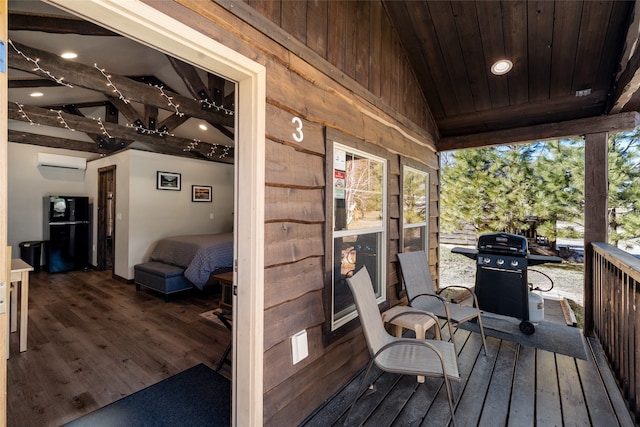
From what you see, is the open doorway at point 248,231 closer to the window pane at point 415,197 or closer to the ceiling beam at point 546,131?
the window pane at point 415,197

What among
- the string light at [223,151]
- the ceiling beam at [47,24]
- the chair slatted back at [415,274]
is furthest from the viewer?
the string light at [223,151]

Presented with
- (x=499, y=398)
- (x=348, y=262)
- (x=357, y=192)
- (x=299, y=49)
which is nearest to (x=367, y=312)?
(x=348, y=262)

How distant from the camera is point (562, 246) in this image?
19.1 ft

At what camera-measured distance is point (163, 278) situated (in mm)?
4234

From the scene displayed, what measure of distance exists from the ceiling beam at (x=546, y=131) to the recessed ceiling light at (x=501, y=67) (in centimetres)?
82

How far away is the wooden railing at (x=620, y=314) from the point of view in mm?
1783

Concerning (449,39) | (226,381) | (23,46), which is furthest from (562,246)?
(23,46)

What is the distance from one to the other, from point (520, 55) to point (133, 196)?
585cm

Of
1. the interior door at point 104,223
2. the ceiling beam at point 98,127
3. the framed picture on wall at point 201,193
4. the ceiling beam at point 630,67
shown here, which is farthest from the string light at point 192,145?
the ceiling beam at point 630,67

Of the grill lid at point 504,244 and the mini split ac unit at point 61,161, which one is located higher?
the mini split ac unit at point 61,161

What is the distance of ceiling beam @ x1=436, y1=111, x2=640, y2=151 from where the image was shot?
3.03m

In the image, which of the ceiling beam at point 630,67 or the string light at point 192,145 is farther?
the string light at point 192,145

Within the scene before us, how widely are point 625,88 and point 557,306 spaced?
3.17 m

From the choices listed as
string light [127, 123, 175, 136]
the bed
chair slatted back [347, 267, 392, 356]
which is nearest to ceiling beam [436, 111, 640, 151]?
chair slatted back [347, 267, 392, 356]
